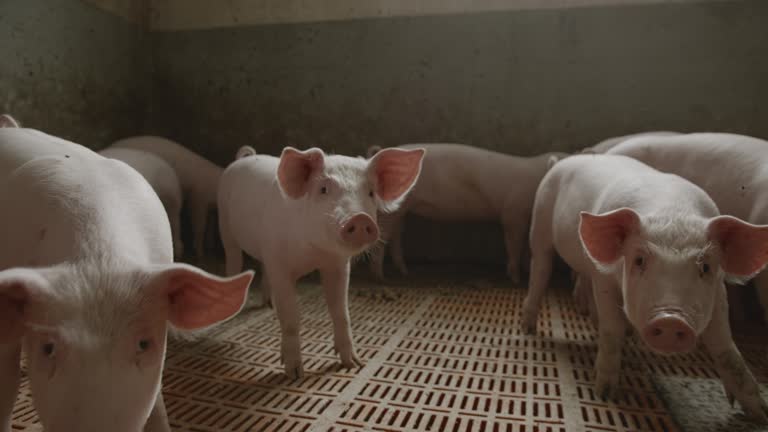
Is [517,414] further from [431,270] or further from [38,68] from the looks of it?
[38,68]

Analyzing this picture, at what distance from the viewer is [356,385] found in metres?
2.32

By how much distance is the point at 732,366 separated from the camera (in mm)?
2002

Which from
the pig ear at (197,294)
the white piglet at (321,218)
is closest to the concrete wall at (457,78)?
the white piglet at (321,218)

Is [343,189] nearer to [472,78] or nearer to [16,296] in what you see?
[16,296]

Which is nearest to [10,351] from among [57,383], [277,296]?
[57,383]

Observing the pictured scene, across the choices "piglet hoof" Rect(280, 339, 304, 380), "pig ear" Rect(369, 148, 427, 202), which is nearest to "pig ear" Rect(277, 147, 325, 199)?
"pig ear" Rect(369, 148, 427, 202)

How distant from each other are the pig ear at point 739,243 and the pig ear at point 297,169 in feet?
5.15

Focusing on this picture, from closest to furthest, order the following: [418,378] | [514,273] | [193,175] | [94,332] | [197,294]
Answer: [94,332]
[197,294]
[418,378]
[514,273]
[193,175]

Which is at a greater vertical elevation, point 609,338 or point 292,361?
point 609,338

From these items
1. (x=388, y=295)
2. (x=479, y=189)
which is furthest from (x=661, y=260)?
(x=479, y=189)

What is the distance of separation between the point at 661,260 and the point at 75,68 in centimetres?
511

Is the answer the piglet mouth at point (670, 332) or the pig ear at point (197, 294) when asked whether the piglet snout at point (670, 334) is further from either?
the pig ear at point (197, 294)

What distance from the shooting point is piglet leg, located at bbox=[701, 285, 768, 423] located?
198 cm

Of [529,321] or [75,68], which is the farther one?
[75,68]
